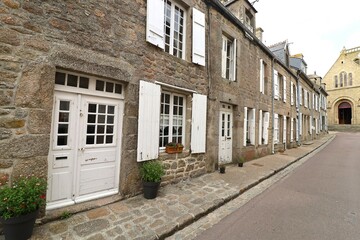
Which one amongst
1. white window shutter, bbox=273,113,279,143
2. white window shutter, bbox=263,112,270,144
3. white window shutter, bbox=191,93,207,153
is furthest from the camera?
white window shutter, bbox=273,113,279,143

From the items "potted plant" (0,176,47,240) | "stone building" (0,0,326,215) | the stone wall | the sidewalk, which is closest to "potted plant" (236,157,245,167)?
"stone building" (0,0,326,215)

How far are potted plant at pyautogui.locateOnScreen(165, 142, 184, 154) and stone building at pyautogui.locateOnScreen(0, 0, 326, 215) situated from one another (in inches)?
5.2

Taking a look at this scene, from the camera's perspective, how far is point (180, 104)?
530 centimetres

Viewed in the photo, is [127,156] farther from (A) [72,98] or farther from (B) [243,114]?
(B) [243,114]

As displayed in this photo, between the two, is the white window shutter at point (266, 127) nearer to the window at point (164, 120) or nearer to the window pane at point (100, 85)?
the window at point (164, 120)

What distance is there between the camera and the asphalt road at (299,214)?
282cm

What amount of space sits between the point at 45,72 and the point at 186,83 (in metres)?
3.29

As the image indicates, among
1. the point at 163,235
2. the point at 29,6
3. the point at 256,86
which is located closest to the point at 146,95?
the point at 29,6

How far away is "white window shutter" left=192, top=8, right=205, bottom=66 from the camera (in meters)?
5.37

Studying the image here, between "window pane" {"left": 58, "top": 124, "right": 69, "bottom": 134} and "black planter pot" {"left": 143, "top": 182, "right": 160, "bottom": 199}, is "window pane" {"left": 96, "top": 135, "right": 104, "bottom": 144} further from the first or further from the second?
"black planter pot" {"left": 143, "top": 182, "right": 160, "bottom": 199}

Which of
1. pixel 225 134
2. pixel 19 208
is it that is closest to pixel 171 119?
pixel 225 134

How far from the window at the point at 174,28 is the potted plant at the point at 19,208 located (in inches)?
164

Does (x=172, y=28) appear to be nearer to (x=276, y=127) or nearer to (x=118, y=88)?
(x=118, y=88)

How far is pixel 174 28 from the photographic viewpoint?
5.08m
